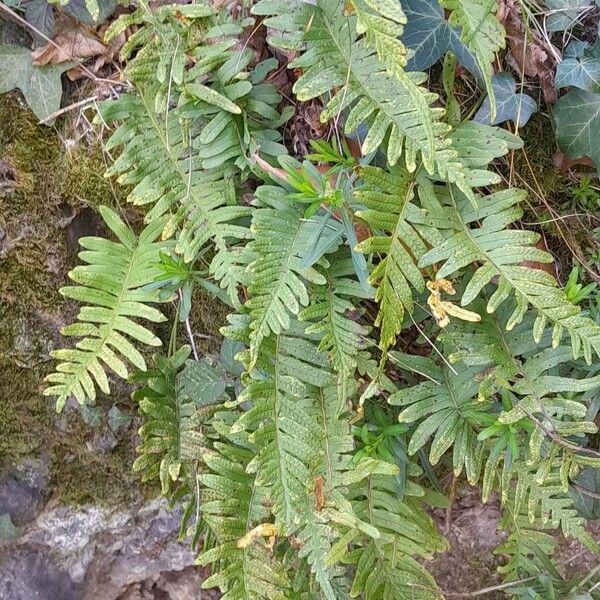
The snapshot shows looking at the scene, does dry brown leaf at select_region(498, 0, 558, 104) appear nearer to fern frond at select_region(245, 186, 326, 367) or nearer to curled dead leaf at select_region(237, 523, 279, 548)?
fern frond at select_region(245, 186, 326, 367)

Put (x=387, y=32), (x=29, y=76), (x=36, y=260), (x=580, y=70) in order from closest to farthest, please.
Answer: (x=387, y=32)
(x=580, y=70)
(x=29, y=76)
(x=36, y=260)

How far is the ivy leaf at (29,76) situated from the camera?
178cm

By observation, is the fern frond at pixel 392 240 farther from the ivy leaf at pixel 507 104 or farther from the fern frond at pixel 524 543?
the fern frond at pixel 524 543

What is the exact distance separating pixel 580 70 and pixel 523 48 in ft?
0.51

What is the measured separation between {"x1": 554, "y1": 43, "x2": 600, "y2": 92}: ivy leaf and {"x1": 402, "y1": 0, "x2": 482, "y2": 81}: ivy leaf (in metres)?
0.24

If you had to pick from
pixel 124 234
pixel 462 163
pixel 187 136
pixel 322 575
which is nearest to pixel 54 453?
pixel 124 234

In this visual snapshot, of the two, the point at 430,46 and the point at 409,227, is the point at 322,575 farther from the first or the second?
the point at 430,46

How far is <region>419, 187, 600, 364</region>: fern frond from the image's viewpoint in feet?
4.75

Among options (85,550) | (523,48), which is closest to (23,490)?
(85,550)

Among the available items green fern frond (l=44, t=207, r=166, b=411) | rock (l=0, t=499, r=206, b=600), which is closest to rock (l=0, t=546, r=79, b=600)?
rock (l=0, t=499, r=206, b=600)

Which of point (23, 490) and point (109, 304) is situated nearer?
point (109, 304)

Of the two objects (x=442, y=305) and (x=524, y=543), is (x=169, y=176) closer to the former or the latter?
(x=442, y=305)

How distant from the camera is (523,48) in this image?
1.62 meters

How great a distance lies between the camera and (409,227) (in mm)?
1514
